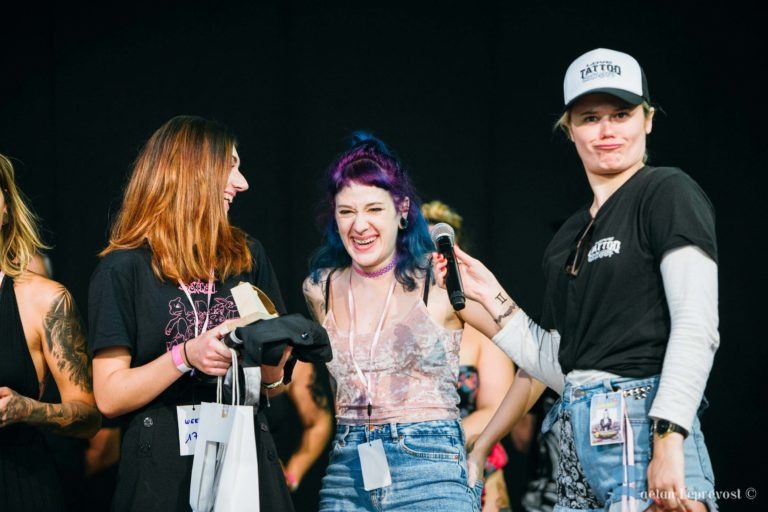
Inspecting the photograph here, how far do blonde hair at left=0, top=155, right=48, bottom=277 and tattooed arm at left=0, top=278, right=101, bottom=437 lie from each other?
8 cm

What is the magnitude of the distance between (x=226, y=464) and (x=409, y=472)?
687 mm

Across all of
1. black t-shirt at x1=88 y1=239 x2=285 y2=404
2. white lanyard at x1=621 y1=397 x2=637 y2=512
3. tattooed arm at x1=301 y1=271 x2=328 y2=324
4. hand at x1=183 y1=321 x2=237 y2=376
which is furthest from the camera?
tattooed arm at x1=301 y1=271 x2=328 y2=324

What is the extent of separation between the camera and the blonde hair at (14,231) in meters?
2.76

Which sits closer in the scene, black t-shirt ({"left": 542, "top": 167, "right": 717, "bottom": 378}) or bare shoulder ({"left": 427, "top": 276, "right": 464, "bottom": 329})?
black t-shirt ({"left": 542, "top": 167, "right": 717, "bottom": 378})

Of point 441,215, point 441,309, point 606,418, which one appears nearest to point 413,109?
point 441,215

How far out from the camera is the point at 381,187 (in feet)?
9.71

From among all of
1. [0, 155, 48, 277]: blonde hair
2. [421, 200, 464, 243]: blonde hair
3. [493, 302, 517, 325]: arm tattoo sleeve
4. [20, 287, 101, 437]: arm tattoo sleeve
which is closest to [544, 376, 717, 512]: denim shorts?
[493, 302, 517, 325]: arm tattoo sleeve

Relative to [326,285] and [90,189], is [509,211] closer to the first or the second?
[326,285]

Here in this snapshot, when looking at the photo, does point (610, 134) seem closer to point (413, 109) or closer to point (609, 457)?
point (609, 457)

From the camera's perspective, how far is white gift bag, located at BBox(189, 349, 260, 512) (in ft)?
7.13

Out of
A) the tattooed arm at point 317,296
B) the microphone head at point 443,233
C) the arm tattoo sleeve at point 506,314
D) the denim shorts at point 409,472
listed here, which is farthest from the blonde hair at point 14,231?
the arm tattoo sleeve at point 506,314

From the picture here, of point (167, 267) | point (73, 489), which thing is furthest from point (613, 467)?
point (73, 489)

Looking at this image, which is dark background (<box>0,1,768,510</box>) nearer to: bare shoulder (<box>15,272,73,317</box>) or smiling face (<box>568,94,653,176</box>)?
bare shoulder (<box>15,272,73,317</box>)

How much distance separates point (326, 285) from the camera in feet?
10.0
